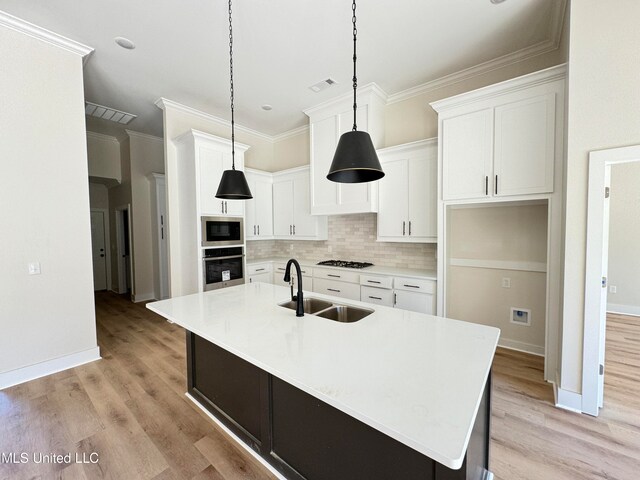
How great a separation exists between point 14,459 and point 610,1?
496cm

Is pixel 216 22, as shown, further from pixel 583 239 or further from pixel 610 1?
pixel 583 239

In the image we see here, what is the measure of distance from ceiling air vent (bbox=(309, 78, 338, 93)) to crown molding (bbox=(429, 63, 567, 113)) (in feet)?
4.30

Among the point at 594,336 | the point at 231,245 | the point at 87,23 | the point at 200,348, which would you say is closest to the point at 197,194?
the point at 231,245

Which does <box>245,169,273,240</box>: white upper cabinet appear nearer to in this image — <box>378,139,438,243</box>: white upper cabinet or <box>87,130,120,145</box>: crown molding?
<box>378,139,438,243</box>: white upper cabinet

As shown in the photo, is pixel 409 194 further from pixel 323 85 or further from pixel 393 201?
pixel 323 85

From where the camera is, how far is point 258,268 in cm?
461

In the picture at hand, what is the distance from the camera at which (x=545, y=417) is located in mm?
2025

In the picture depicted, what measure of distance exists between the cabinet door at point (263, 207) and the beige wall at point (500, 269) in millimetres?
3015

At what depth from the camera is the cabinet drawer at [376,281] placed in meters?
3.37

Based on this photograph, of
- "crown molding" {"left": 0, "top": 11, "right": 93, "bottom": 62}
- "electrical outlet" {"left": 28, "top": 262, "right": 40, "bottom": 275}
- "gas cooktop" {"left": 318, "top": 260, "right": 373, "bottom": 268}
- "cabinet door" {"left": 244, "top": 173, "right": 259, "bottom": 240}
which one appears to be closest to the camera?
"crown molding" {"left": 0, "top": 11, "right": 93, "bottom": 62}

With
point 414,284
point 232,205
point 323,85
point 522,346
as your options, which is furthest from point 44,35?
point 522,346

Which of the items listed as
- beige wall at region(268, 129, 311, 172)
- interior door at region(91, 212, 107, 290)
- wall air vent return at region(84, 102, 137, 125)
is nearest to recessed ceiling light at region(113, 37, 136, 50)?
wall air vent return at region(84, 102, 137, 125)

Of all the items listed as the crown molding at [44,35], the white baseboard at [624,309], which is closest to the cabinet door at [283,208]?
the crown molding at [44,35]

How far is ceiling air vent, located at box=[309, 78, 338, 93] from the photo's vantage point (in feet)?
11.2
